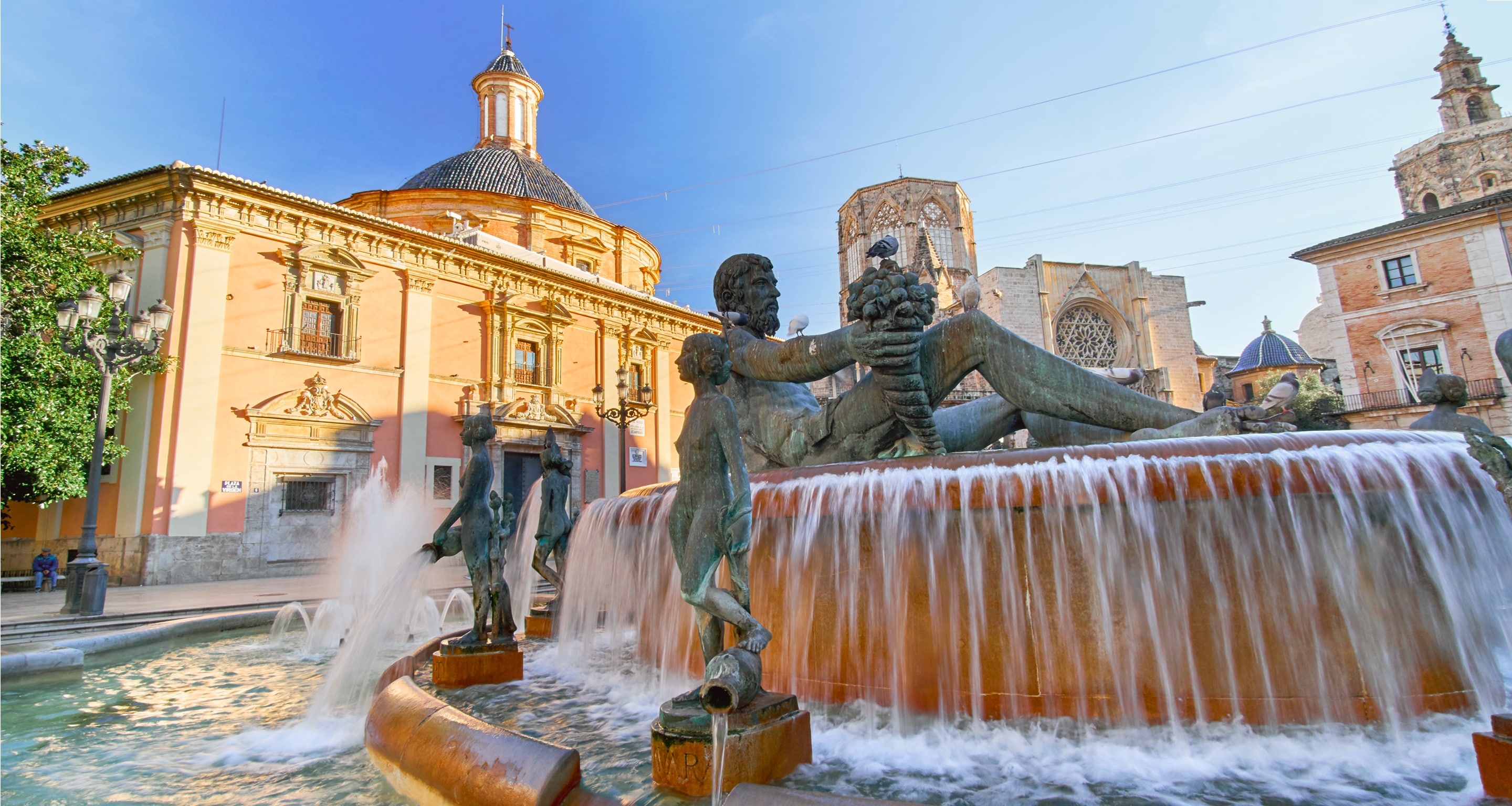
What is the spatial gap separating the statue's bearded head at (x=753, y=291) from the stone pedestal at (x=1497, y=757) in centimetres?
340

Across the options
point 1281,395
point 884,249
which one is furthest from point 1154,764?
point 884,249

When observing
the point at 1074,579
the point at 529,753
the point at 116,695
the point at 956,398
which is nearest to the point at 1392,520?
the point at 1074,579

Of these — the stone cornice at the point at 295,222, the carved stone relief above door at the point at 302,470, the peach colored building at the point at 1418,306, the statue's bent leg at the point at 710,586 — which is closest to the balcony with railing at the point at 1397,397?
the peach colored building at the point at 1418,306

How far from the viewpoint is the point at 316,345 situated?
62.3 feet

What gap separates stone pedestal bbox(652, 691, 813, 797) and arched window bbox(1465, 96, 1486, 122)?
71.2 metres

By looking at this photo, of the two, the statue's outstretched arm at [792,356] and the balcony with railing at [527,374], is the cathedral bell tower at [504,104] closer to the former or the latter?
the balcony with railing at [527,374]

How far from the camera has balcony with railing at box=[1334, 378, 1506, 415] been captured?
2584cm

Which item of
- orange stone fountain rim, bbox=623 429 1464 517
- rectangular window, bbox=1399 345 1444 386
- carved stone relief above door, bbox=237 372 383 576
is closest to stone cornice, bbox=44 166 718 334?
carved stone relief above door, bbox=237 372 383 576

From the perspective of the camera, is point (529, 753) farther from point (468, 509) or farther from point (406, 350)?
point (406, 350)

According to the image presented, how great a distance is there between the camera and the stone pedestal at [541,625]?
636 cm

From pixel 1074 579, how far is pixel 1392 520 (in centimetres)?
115

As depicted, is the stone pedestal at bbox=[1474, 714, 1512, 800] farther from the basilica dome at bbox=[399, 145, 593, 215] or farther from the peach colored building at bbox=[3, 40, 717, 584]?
the basilica dome at bbox=[399, 145, 593, 215]

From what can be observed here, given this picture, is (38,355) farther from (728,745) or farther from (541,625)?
(728,745)

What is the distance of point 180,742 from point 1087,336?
54959 millimetres
